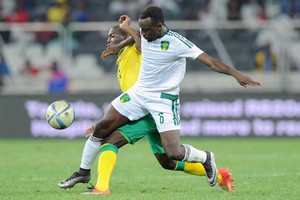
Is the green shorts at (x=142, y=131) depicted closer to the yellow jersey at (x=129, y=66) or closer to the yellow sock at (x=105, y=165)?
the yellow sock at (x=105, y=165)

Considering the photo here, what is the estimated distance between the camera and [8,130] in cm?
2106

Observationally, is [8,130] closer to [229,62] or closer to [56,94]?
[56,94]

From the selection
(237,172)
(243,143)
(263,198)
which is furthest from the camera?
(243,143)

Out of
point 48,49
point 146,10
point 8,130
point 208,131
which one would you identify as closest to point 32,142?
point 8,130

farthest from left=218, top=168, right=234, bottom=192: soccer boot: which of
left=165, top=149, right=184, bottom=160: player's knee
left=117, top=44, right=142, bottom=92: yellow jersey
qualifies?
left=117, top=44, right=142, bottom=92: yellow jersey

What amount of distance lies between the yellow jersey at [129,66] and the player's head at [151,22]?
38.4 inches

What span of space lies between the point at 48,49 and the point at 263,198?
12997mm

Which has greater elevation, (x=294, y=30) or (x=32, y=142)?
(x=294, y=30)

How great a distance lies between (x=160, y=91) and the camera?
10.2 meters

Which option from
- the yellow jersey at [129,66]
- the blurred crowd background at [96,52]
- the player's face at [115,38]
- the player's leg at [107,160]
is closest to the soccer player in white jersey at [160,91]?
the player's leg at [107,160]

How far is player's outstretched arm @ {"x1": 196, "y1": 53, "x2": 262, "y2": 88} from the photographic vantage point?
9.60 meters

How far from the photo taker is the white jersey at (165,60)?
392 inches

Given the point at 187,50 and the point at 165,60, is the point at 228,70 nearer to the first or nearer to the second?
the point at 187,50

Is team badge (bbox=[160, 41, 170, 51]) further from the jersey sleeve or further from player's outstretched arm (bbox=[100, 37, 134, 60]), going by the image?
player's outstretched arm (bbox=[100, 37, 134, 60])
